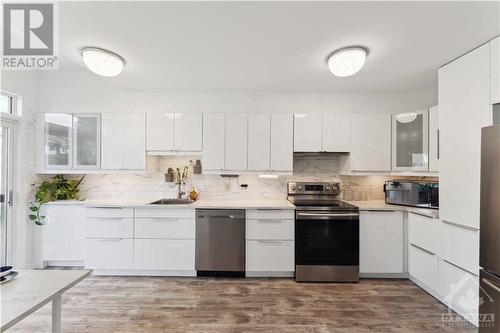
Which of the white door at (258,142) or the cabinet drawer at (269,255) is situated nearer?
the cabinet drawer at (269,255)

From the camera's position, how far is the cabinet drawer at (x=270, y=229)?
294 cm

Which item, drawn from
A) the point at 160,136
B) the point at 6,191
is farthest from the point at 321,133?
the point at 6,191

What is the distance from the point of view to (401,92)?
3246 mm

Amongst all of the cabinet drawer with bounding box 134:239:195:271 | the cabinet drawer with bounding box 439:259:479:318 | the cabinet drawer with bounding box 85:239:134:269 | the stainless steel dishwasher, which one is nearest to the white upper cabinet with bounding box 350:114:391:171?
the cabinet drawer with bounding box 439:259:479:318

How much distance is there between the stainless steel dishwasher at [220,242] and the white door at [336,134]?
1552mm

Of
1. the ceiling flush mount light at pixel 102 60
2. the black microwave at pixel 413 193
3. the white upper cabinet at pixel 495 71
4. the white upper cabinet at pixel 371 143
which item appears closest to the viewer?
the white upper cabinet at pixel 495 71

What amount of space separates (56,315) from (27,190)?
105 inches

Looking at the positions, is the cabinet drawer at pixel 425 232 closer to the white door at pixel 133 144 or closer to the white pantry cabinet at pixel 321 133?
the white pantry cabinet at pixel 321 133

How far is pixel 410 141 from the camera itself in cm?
300

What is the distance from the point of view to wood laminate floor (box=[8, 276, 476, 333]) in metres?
2.06

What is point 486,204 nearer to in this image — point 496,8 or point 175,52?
point 496,8

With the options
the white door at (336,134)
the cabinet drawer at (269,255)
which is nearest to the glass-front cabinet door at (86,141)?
the cabinet drawer at (269,255)

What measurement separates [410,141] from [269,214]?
2.08 meters

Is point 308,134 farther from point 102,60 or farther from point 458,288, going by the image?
point 102,60
